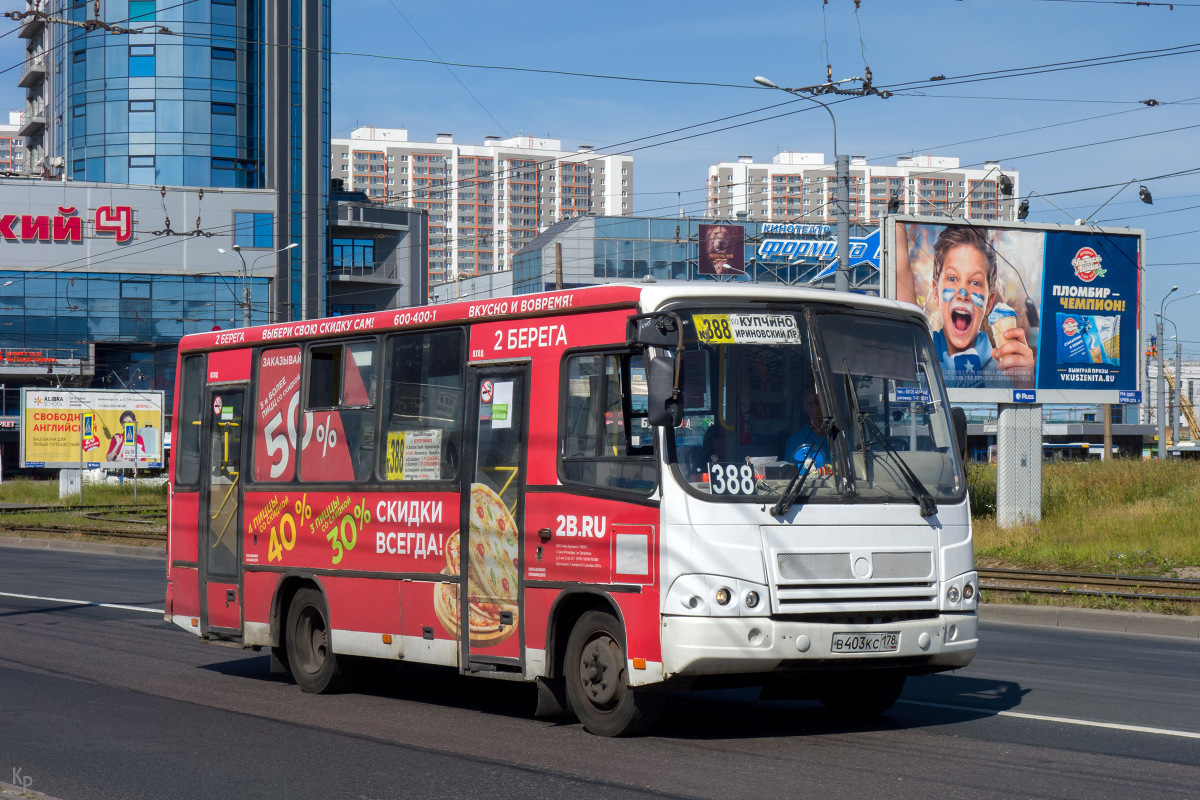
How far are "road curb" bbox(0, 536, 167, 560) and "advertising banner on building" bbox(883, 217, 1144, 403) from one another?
16266mm

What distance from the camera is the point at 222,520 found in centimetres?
1185

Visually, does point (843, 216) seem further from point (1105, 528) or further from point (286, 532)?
point (286, 532)

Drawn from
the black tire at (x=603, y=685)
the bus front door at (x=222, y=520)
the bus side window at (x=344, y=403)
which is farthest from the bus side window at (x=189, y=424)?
the black tire at (x=603, y=685)

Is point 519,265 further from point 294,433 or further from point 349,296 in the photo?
point 294,433

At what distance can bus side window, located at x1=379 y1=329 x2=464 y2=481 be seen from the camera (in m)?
9.61

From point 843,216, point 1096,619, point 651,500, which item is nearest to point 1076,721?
point 651,500

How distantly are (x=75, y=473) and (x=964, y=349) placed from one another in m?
36.2

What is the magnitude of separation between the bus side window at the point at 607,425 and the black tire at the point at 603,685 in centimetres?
85

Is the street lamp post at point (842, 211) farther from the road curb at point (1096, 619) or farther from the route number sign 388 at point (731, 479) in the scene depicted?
the route number sign 388 at point (731, 479)

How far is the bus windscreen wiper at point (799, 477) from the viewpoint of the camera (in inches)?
309

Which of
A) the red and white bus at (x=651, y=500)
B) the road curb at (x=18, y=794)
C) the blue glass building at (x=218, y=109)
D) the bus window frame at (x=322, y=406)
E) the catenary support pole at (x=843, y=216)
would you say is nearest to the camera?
the road curb at (x=18, y=794)

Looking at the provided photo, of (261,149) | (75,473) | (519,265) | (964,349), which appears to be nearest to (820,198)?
(519,265)

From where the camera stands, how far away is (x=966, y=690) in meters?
10.2

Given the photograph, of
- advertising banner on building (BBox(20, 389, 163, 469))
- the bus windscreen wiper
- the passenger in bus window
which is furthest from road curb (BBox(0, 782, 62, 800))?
advertising banner on building (BBox(20, 389, 163, 469))
